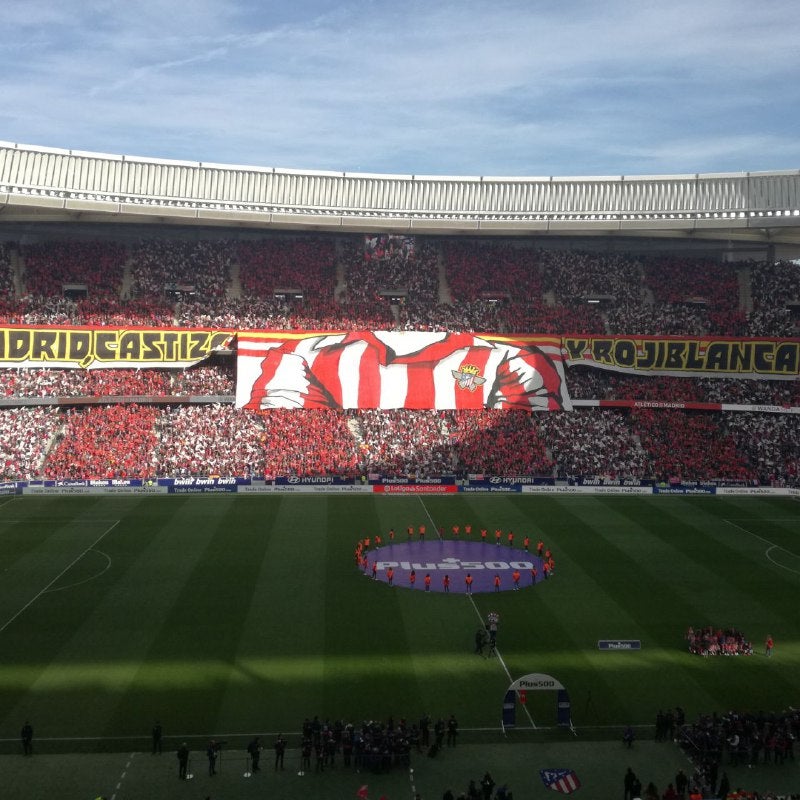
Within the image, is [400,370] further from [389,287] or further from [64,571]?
[64,571]

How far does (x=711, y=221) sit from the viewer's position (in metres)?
57.9

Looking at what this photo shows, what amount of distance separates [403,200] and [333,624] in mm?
39047

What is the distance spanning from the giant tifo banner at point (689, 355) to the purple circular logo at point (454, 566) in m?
23.3

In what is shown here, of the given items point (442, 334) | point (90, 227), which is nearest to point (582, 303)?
point (442, 334)

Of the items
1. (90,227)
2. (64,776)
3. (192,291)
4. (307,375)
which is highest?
(90,227)

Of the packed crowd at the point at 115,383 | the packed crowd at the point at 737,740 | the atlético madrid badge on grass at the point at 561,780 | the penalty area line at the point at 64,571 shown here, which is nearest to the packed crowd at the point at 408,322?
the packed crowd at the point at 115,383

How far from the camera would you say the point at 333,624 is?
27781 mm

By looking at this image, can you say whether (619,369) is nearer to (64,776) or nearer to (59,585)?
(59,585)

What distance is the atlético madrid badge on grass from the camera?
19000 mm

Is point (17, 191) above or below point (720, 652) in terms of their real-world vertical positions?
above

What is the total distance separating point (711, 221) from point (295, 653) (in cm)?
4463

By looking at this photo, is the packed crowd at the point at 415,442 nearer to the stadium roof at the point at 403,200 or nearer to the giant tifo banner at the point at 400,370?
the giant tifo banner at the point at 400,370

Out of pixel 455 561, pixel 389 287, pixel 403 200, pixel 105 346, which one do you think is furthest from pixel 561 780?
pixel 403 200

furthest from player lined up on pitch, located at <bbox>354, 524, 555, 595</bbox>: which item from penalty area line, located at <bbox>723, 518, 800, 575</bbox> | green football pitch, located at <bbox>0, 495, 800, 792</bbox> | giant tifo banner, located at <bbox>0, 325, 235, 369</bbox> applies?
giant tifo banner, located at <bbox>0, 325, 235, 369</bbox>
